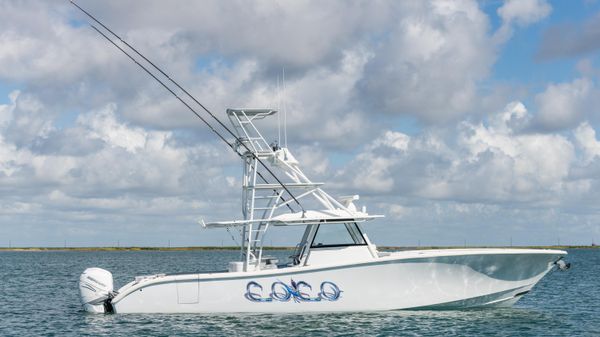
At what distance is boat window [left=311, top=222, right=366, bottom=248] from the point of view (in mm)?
21766

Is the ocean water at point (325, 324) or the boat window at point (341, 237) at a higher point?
the boat window at point (341, 237)

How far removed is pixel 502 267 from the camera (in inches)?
859

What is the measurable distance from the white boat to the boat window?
0.03 meters

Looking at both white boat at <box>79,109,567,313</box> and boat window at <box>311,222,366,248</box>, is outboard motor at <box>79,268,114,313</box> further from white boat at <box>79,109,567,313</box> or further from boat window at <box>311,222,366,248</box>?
boat window at <box>311,222,366,248</box>

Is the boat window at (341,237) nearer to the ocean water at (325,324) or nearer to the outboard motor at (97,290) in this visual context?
the ocean water at (325,324)

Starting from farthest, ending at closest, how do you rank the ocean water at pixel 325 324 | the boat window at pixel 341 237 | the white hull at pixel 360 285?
the boat window at pixel 341 237
the white hull at pixel 360 285
the ocean water at pixel 325 324

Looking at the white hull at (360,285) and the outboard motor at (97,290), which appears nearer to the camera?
the white hull at (360,285)

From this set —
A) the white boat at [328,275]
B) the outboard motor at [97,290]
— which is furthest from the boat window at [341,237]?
the outboard motor at [97,290]

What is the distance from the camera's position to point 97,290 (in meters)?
23.4

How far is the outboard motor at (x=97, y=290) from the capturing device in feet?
76.1

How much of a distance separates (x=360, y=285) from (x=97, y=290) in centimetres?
842

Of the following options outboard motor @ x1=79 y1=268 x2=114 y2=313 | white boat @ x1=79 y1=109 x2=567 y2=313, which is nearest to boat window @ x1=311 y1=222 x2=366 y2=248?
white boat @ x1=79 y1=109 x2=567 y2=313

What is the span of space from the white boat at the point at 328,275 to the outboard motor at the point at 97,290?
572mm

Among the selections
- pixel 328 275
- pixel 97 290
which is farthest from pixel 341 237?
pixel 97 290
